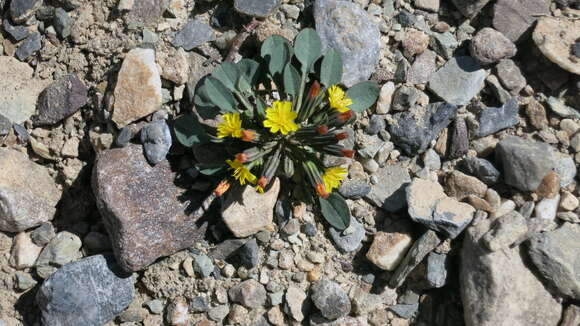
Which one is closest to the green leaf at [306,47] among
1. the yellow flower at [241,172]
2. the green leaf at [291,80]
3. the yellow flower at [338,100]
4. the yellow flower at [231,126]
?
the green leaf at [291,80]

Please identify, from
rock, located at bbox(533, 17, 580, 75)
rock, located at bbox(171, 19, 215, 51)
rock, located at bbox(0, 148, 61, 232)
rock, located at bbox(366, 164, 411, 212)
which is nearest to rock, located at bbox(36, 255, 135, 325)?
rock, located at bbox(0, 148, 61, 232)

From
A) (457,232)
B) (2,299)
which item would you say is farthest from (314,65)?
(2,299)

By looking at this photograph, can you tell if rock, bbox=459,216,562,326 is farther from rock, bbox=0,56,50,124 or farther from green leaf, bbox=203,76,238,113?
rock, bbox=0,56,50,124

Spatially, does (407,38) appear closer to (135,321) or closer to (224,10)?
(224,10)

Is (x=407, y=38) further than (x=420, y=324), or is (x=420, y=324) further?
(x=407, y=38)

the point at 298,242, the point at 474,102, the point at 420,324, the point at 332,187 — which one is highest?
the point at 474,102

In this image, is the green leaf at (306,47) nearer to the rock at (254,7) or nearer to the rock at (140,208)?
the rock at (254,7)

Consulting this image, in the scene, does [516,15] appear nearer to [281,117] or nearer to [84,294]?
[281,117]
